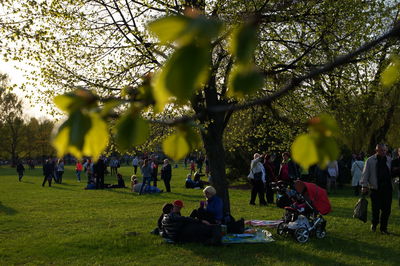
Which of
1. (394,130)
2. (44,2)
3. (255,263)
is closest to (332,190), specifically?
(394,130)

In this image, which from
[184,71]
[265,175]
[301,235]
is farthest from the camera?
[265,175]

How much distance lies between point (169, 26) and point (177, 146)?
0.69 metres

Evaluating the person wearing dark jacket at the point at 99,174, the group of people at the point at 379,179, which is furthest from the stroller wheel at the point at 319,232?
the person wearing dark jacket at the point at 99,174

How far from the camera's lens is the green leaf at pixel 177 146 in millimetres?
1382

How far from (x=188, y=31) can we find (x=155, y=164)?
20.4m

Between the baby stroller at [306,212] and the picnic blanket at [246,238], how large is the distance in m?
0.48

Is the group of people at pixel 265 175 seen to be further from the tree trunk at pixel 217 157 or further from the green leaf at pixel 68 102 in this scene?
the green leaf at pixel 68 102

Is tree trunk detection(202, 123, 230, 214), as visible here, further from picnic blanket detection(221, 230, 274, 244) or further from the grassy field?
the grassy field

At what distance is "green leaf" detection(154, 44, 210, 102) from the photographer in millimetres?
755

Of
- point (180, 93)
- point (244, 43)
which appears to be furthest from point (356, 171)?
point (180, 93)

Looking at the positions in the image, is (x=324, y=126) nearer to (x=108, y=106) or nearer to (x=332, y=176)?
(x=108, y=106)

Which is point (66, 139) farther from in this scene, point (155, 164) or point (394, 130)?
point (394, 130)

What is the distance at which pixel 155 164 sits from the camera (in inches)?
824

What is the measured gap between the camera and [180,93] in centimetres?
77
